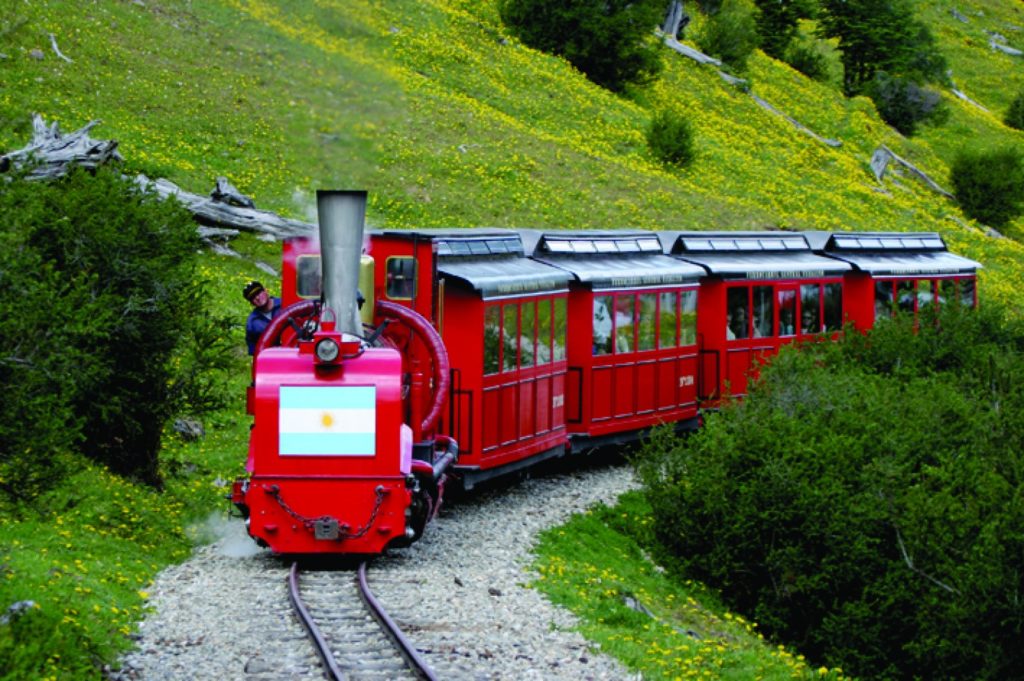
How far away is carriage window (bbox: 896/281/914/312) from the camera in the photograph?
2836cm

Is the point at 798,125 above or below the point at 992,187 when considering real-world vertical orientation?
above

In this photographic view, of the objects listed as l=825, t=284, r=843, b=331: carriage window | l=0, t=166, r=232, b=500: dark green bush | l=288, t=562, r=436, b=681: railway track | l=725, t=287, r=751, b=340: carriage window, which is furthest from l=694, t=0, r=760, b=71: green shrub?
l=288, t=562, r=436, b=681: railway track

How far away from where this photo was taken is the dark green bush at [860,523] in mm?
15891

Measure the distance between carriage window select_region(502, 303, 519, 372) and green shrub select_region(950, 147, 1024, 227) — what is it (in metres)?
45.2

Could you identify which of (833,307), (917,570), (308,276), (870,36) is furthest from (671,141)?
(308,276)

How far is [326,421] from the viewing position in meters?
13.7

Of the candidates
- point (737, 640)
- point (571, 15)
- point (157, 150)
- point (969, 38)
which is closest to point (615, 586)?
point (737, 640)

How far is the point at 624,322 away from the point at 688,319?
2281 mm

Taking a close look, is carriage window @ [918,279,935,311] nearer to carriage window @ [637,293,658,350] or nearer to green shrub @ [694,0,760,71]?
carriage window @ [637,293,658,350]

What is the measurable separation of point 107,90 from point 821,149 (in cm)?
3346

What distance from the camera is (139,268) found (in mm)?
15500

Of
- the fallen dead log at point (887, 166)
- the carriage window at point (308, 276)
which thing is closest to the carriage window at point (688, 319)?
the carriage window at point (308, 276)

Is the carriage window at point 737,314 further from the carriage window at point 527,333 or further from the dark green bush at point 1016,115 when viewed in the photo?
the dark green bush at point 1016,115

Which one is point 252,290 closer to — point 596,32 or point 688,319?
point 688,319
